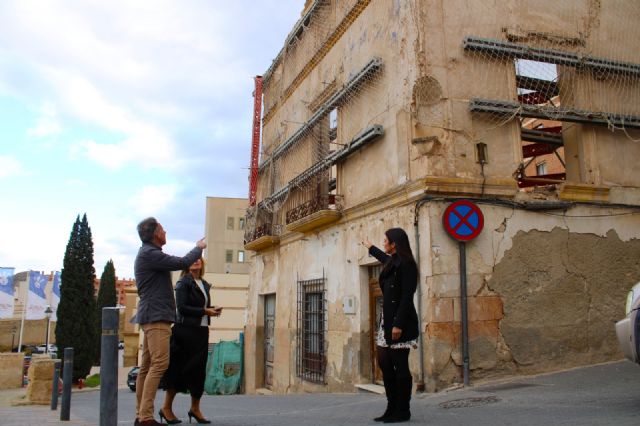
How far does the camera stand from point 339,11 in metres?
12.6

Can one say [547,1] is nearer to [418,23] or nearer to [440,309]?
[418,23]

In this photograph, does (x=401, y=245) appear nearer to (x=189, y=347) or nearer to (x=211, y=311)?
(x=211, y=311)

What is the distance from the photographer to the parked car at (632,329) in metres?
4.89

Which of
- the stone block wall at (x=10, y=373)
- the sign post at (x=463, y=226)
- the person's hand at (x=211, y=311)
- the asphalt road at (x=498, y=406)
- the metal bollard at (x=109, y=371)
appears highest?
the sign post at (x=463, y=226)

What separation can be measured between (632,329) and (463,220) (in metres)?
3.47

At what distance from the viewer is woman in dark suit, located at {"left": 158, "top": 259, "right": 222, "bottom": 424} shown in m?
5.16

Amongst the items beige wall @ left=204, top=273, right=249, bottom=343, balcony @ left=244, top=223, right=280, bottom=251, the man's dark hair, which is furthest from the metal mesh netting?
beige wall @ left=204, top=273, right=249, bottom=343

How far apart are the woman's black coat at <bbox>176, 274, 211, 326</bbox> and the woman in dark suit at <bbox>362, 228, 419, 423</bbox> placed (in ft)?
5.73

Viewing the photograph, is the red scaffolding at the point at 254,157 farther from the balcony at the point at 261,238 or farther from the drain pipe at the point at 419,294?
the drain pipe at the point at 419,294

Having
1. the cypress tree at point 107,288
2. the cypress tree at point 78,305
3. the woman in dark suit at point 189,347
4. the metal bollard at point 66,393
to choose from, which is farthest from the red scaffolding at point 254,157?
the cypress tree at point 107,288

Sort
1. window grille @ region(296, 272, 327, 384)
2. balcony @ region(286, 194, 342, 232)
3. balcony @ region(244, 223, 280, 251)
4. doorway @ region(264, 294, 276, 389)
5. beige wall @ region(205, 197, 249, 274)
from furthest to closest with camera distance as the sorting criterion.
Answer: beige wall @ region(205, 197, 249, 274) → doorway @ region(264, 294, 276, 389) → balcony @ region(244, 223, 280, 251) → window grille @ region(296, 272, 327, 384) → balcony @ region(286, 194, 342, 232)

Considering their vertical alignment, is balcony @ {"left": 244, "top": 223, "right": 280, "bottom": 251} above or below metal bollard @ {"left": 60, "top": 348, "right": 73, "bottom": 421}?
above

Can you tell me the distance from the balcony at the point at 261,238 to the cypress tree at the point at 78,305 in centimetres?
841

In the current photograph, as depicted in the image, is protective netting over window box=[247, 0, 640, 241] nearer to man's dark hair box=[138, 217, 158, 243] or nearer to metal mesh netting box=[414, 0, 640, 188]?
metal mesh netting box=[414, 0, 640, 188]
